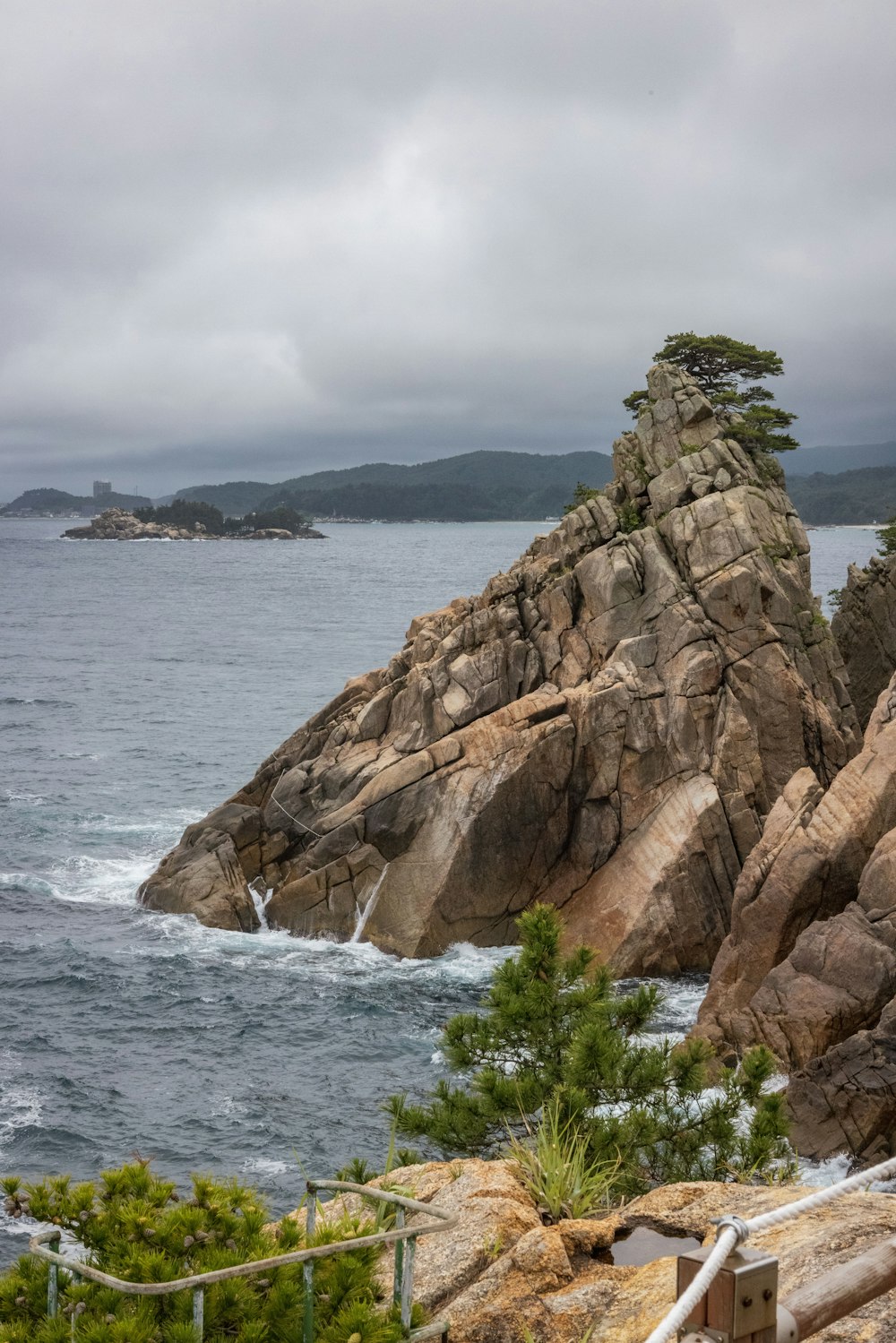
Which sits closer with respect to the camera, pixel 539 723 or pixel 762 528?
pixel 539 723

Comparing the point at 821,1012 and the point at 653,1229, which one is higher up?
the point at 653,1229

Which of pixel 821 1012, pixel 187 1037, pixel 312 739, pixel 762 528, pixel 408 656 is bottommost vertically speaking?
pixel 187 1037

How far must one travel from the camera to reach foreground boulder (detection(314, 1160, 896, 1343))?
26.2 feet

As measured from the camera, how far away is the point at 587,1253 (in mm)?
9836

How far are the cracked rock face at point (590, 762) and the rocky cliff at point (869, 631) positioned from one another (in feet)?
33.6

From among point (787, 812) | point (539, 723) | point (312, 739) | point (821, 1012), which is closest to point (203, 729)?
point (312, 739)

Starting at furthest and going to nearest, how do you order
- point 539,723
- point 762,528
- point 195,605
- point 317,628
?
point 195,605 → point 317,628 → point 762,528 → point 539,723

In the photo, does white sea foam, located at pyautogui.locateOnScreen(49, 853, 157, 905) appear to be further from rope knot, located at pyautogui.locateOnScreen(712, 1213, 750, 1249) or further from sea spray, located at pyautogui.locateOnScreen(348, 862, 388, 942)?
rope knot, located at pyautogui.locateOnScreen(712, 1213, 750, 1249)

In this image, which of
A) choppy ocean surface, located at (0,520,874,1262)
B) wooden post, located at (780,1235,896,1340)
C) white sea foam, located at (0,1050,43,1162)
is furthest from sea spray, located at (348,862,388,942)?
wooden post, located at (780,1235,896,1340)

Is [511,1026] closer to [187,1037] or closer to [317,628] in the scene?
[187,1037]

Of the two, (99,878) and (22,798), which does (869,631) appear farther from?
(22,798)

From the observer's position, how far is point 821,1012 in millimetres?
22844

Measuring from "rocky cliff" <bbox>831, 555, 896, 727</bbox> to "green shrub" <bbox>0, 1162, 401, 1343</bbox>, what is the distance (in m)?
42.6

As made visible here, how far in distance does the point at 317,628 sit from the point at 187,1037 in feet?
300
